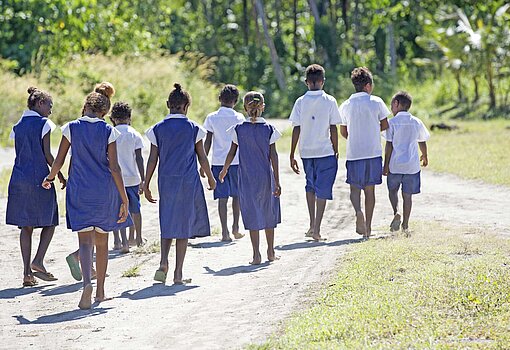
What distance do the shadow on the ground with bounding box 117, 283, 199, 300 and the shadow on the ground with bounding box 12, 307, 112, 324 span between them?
0.53 metres

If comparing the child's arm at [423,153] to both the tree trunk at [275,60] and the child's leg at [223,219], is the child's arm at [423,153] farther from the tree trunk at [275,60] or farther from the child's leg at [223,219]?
the tree trunk at [275,60]

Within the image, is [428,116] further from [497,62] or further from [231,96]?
[231,96]

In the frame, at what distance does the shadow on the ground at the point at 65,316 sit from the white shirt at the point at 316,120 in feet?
12.9

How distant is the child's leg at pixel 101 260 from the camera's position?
8.79 meters

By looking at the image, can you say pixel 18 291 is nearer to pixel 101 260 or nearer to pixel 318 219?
pixel 101 260

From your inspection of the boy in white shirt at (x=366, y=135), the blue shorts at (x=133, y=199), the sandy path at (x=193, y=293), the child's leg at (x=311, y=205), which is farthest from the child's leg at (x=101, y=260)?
the boy in white shirt at (x=366, y=135)

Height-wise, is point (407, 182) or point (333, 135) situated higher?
point (333, 135)

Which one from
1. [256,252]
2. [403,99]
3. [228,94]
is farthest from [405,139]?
[256,252]

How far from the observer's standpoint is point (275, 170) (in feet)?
34.1

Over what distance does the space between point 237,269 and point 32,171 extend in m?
2.14

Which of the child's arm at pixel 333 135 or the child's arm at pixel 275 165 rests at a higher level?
the child's arm at pixel 333 135

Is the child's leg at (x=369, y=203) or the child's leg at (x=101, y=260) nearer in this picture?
the child's leg at (x=101, y=260)

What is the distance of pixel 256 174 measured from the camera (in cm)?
1041

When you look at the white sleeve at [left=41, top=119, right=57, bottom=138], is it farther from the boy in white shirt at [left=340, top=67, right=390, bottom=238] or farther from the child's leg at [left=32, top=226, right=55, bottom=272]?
the boy in white shirt at [left=340, top=67, right=390, bottom=238]
